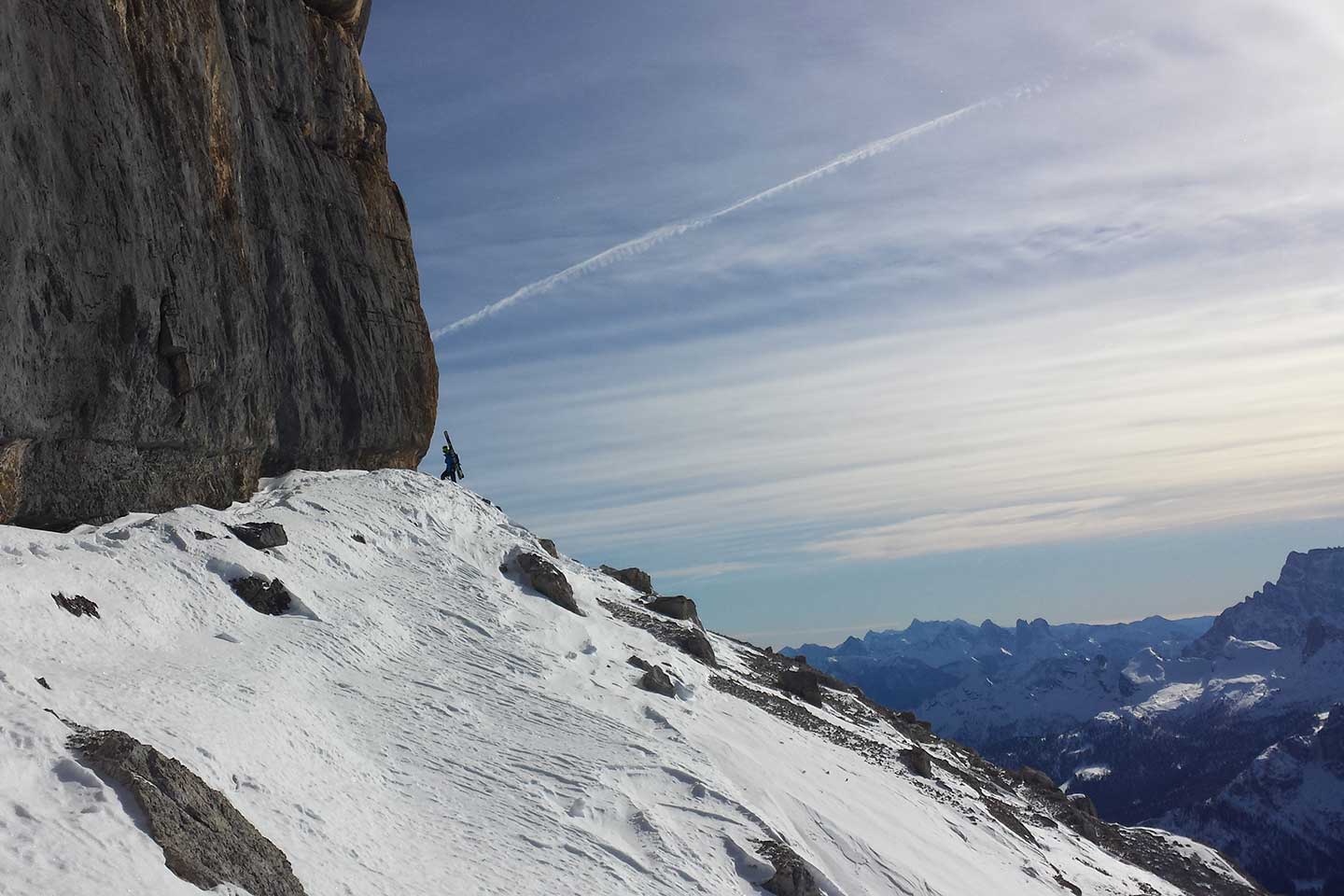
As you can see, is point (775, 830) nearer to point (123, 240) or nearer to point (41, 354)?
point (41, 354)

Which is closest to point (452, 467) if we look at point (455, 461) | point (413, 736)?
point (455, 461)

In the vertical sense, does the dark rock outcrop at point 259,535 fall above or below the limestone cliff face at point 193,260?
below

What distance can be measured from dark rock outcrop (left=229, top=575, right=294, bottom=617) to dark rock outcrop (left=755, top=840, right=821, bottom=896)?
11.7 meters

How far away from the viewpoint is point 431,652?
24250mm

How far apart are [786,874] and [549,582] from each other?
49.5 feet

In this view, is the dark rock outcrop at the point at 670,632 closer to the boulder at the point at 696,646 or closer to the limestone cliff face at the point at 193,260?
the boulder at the point at 696,646

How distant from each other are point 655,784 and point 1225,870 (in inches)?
1431

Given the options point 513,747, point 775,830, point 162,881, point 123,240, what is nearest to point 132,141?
point 123,240

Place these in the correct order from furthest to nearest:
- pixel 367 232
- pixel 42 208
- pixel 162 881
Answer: pixel 367 232 → pixel 42 208 → pixel 162 881

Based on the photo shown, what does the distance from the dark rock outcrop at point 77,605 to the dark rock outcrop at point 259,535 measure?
256 inches

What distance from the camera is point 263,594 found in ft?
73.4

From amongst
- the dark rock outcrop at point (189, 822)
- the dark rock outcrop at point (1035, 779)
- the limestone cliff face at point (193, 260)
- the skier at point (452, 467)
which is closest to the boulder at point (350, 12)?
the limestone cliff face at point (193, 260)

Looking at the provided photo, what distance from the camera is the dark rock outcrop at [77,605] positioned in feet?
56.9

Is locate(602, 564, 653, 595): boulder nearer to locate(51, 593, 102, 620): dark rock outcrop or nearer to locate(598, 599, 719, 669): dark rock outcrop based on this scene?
locate(598, 599, 719, 669): dark rock outcrop
